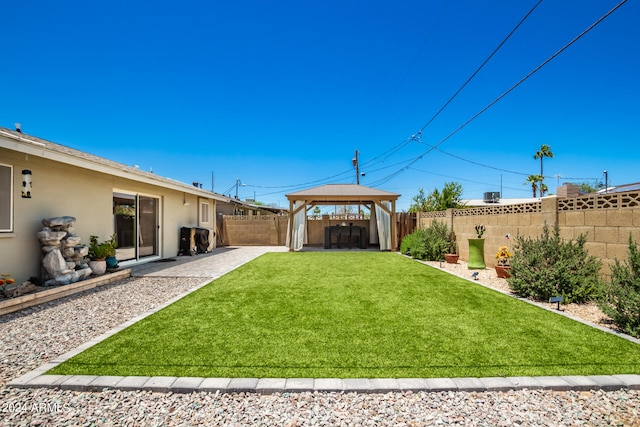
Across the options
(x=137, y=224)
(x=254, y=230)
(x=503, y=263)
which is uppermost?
(x=137, y=224)

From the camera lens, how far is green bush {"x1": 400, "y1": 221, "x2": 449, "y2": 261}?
9.70 metres

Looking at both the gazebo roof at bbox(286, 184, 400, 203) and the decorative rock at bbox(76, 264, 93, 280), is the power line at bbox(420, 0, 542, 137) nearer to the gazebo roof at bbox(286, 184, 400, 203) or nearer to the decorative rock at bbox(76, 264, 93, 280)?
the gazebo roof at bbox(286, 184, 400, 203)

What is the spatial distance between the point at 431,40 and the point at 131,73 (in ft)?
34.0

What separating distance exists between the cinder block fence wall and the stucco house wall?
941cm

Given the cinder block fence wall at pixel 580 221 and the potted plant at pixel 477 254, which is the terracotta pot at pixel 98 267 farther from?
the cinder block fence wall at pixel 580 221

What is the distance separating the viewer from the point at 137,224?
29.1 feet

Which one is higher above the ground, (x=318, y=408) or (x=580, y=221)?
(x=580, y=221)

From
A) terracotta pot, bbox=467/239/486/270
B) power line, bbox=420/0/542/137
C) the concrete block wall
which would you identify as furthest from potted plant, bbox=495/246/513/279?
the concrete block wall

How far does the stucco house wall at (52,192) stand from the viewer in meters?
4.99

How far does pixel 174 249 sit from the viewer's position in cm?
1080

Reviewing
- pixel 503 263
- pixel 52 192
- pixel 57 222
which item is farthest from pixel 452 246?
pixel 52 192

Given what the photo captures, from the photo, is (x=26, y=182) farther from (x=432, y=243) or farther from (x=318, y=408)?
(x=432, y=243)

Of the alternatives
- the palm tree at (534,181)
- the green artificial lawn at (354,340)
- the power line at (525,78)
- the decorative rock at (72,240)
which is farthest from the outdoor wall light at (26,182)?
the palm tree at (534,181)

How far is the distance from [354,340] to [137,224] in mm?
8359
